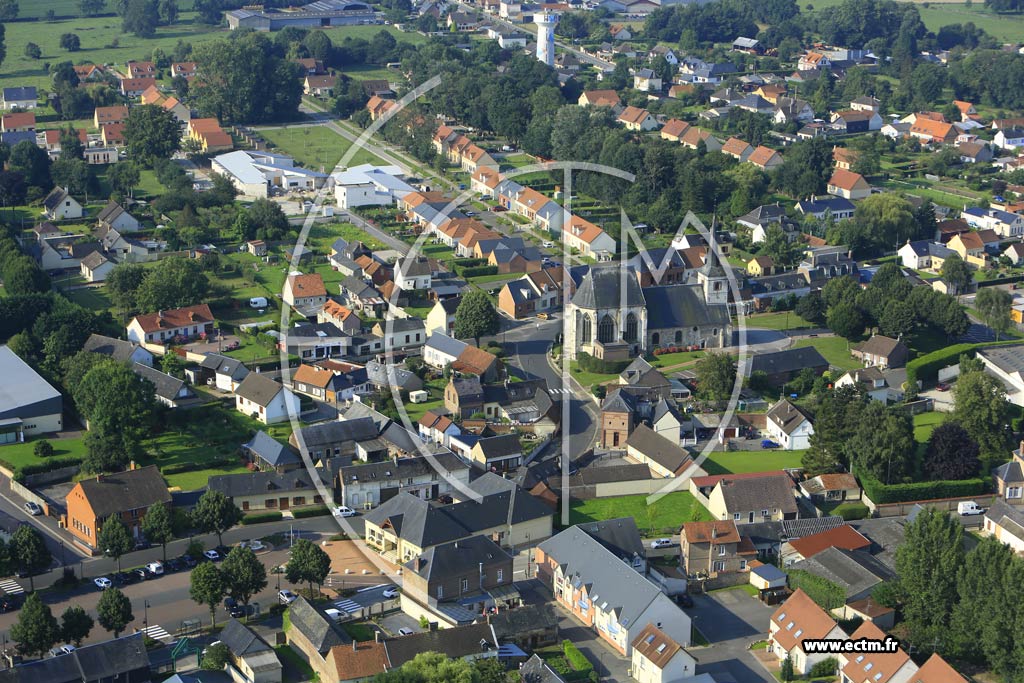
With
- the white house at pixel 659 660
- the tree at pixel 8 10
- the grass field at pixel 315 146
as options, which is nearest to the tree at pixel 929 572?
the white house at pixel 659 660

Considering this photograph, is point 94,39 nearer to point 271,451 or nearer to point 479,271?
point 479,271

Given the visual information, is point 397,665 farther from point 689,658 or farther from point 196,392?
point 196,392

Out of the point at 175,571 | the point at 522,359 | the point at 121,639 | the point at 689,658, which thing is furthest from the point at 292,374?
the point at 689,658

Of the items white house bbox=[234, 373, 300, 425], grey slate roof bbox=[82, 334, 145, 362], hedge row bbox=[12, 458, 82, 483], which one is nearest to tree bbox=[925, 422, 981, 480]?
white house bbox=[234, 373, 300, 425]

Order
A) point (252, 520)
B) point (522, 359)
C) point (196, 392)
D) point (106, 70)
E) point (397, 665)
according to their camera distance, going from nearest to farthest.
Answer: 1. point (397, 665)
2. point (252, 520)
3. point (196, 392)
4. point (522, 359)
5. point (106, 70)

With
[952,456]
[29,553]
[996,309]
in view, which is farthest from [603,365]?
[29,553]

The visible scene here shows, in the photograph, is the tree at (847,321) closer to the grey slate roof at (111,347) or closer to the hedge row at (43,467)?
the grey slate roof at (111,347)

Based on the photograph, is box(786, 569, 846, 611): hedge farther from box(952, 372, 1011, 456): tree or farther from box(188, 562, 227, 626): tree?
box(188, 562, 227, 626): tree
